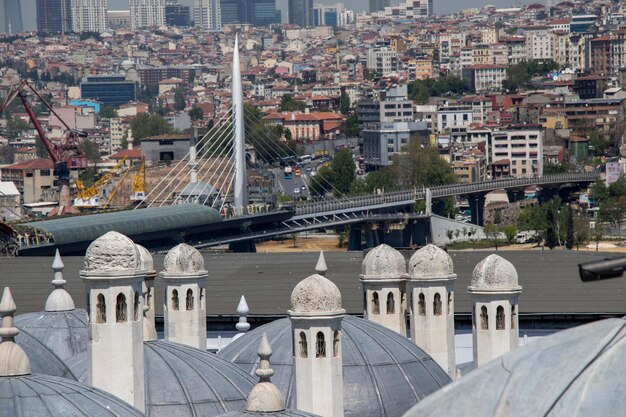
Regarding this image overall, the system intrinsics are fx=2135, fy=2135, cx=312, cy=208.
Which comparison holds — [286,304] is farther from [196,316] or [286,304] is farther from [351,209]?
[351,209]

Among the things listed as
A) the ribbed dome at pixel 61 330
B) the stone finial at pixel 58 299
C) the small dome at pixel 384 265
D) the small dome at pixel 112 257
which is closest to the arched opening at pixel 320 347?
the small dome at pixel 112 257

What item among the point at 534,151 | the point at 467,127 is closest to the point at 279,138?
the point at 467,127

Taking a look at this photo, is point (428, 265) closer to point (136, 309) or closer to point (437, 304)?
point (437, 304)

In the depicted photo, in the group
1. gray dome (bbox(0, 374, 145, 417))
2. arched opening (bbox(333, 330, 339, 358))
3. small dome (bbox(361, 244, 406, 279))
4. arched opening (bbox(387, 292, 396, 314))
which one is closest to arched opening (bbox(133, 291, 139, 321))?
arched opening (bbox(333, 330, 339, 358))

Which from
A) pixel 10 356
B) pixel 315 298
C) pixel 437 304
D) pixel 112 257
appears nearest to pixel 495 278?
pixel 437 304

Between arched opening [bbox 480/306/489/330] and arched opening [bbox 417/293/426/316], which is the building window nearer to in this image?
arched opening [bbox 417/293/426/316]

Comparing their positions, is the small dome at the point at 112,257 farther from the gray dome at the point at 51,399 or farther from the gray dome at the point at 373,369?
the gray dome at the point at 51,399

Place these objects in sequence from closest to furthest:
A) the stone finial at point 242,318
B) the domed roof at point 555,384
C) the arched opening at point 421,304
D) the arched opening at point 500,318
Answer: the domed roof at point 555,384 → the arched opening at point 500,318 → the arched opening at point 421,304 → the stone finial at point 242,318
